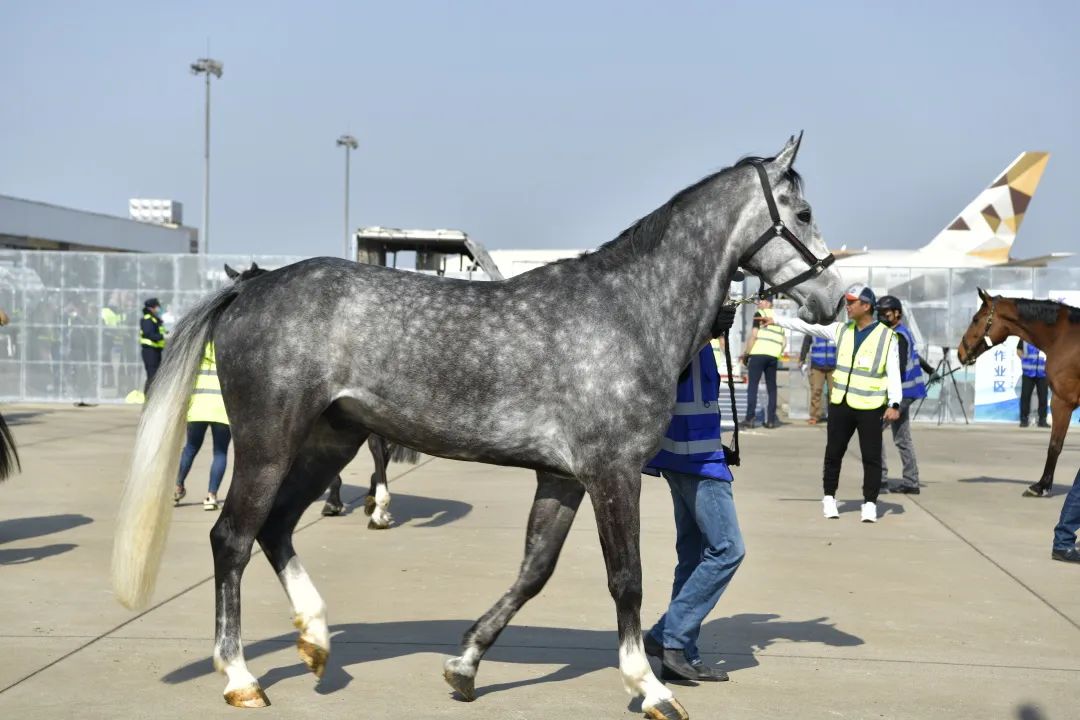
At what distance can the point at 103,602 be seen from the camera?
6.83 meters

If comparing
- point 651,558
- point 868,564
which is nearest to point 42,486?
point 651,558

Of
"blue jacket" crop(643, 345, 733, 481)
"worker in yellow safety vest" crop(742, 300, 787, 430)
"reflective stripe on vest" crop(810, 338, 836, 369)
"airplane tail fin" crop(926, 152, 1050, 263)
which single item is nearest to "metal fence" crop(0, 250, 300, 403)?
"worker in yellow safety vest" crop(742, 300, 787, 430)

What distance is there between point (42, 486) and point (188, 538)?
10.8ft

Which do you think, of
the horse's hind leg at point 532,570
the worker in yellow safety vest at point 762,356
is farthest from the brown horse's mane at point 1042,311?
the horse's hind leg at point 532,570

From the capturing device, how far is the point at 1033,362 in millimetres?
A: 20125

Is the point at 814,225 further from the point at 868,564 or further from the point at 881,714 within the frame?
the point at 868,564

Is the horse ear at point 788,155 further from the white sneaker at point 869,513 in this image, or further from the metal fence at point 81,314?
the metal fence at point 81,314

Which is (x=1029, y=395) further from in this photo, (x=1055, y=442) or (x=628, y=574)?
(x=628, y=574)

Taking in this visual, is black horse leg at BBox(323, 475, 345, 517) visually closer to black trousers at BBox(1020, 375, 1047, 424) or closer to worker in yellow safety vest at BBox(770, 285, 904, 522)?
worker in yellow safety vest at BBox(770, 285, 904, 522)

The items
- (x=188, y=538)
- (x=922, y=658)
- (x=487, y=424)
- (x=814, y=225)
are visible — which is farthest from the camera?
(x=188, y=538)

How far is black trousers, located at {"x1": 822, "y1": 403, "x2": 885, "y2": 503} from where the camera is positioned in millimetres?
10539

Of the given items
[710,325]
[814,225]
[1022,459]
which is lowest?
[1022,459]

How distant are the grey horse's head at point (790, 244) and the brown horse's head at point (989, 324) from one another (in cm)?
862

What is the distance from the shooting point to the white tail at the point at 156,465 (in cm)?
521
